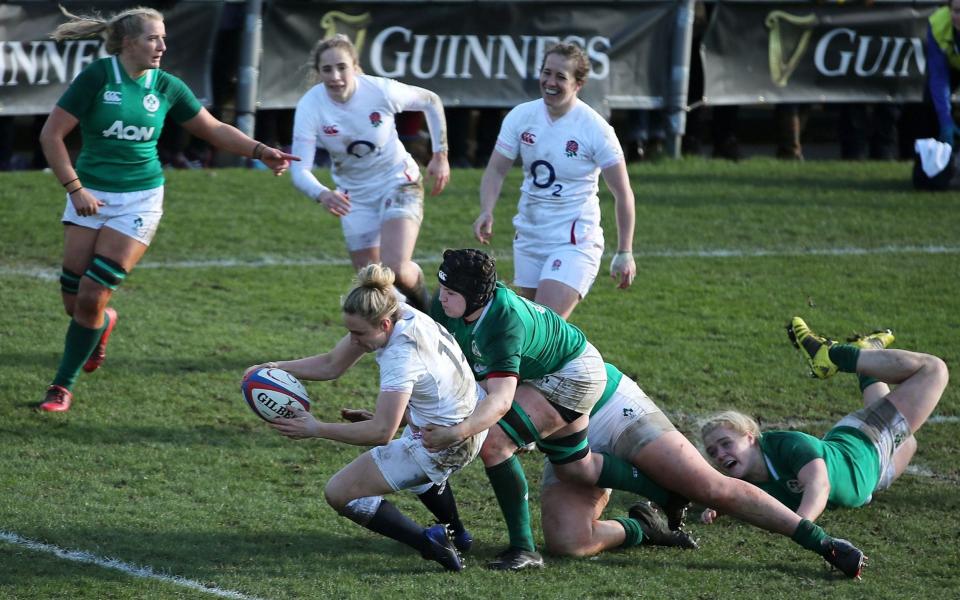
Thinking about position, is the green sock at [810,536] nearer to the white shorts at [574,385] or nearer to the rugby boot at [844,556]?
the rugby boot at [844,556]

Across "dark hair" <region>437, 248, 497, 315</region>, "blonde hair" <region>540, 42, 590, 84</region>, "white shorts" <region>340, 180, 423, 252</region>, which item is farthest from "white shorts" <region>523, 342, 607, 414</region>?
"white shorts" <region>340, 180, 423, 252</region>

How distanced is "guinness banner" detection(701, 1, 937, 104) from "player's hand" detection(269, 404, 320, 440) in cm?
943

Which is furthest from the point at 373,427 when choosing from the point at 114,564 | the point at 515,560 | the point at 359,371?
the point at 359,371

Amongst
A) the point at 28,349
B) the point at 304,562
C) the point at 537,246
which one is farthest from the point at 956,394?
the point at 28,349

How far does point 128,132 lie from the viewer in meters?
7.46

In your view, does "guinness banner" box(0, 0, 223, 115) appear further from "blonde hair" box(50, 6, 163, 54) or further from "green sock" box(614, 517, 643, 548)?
"green sock" box(614, 517, 643, 548)

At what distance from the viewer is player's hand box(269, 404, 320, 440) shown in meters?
5.47

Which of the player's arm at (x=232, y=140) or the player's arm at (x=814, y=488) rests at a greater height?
the player's arm at (x=232, y=140)

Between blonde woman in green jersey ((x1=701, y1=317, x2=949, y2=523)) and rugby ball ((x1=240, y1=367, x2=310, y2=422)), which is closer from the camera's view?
rugby ball ((x1=240, y1=367, x2=310, y2=422))

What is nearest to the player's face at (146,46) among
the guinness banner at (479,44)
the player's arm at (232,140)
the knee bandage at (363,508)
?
the player's arm at (232,140)

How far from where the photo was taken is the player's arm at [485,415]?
17.9 ft

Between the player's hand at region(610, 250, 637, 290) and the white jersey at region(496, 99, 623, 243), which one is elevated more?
the white jersey at region(496, 99, 623, 243)

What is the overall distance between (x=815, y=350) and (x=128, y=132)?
3900 millimetres

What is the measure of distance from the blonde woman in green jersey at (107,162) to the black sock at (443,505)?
2.60 metres
